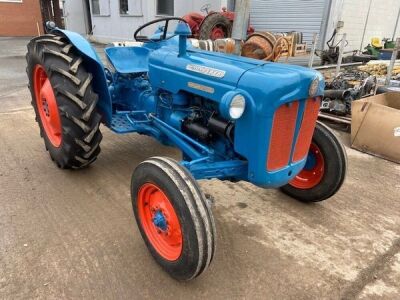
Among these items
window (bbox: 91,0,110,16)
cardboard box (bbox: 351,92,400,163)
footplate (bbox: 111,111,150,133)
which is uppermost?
window (bbox: 91,0,110,16)

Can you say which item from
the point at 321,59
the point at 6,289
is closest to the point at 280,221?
the point at 6,289

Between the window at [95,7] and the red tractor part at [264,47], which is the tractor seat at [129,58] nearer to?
the red tractor part at [264,47]

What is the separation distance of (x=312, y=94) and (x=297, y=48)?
6.95 meters

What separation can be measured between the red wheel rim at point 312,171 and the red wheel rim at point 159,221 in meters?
1.29

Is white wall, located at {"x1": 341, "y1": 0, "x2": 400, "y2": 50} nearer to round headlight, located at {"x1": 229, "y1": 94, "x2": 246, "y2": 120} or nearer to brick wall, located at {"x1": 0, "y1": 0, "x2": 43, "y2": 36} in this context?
round headlight, located at {"x1": 229, "y1": 94, "x2": 246, "y2": 120}

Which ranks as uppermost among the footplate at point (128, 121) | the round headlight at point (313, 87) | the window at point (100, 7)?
the window at point (100, 7)

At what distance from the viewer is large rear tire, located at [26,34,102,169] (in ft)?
8.70

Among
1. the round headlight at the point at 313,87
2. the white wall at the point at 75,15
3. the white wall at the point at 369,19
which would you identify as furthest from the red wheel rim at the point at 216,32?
the white wall at the point at 75,15

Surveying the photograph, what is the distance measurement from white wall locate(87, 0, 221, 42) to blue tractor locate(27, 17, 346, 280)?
330 inches

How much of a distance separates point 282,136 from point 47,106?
2.16m

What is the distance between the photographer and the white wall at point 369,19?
→ 1027cm

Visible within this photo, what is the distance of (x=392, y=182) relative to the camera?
3322 millimetres

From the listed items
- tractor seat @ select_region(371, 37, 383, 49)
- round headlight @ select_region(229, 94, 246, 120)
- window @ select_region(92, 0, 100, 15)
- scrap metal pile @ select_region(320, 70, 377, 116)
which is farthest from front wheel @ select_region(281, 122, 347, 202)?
window @ select_region(92, 0, 100, 15)

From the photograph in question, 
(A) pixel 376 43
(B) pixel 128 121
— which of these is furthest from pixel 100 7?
(B) pixel 128 121
